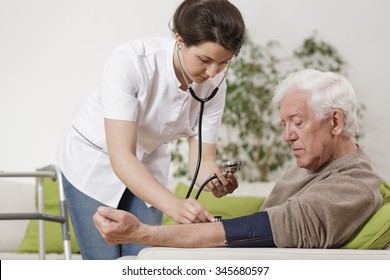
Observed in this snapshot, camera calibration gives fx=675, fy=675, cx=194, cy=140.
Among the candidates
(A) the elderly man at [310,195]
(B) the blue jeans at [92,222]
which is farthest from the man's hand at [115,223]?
(B) the blue jeans at [92,222]

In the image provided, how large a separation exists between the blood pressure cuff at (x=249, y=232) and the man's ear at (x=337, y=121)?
353mm

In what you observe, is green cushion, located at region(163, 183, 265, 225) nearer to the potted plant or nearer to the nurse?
the potted plant

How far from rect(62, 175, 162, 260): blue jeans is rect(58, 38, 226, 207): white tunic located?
3 cm

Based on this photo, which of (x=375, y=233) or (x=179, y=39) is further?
(x=179, y=39)

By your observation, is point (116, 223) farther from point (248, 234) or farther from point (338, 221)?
point (338, 221)

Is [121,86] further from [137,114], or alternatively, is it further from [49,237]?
[49,237]

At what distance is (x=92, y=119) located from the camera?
211 cm

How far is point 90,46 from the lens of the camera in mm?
4457

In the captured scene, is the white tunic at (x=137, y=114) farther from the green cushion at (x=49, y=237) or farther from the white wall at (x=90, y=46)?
the white wall at (x=90, y=46)

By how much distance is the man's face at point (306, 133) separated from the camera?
6.15 ft

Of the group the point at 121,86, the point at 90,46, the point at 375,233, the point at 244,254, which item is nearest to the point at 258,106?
the point at 90,46

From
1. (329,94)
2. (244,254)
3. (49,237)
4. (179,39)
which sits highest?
(179,39)

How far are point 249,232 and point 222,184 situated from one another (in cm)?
28

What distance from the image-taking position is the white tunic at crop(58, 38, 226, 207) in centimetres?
184
